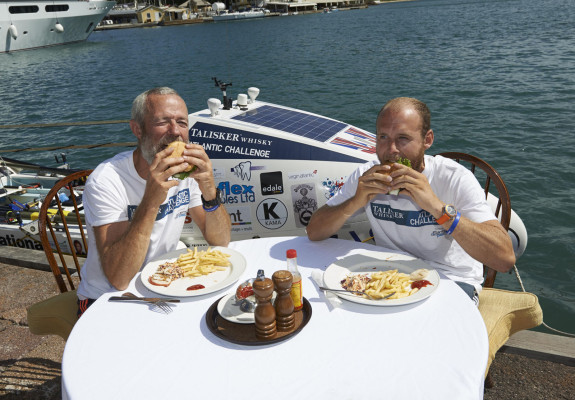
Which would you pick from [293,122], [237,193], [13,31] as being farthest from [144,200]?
[13,31]

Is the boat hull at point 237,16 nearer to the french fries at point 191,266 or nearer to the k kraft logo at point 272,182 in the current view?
the k kraft logo at point 272,182

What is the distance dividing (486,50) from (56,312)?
99.9ft


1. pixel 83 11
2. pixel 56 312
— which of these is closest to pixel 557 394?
pixel 56 312

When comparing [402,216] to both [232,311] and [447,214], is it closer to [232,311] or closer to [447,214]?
[447,214]

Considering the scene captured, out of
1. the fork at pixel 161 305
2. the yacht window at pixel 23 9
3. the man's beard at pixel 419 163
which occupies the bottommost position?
the fork at pixel 161 305

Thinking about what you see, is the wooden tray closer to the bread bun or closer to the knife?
the knife

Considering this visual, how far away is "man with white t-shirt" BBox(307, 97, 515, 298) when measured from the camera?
250 centimetres

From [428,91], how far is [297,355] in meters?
19.8

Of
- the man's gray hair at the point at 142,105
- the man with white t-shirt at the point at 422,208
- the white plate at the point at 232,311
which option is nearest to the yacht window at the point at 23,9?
the man's gray hair at the point at 142,105

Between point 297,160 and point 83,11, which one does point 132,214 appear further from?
point 83,11

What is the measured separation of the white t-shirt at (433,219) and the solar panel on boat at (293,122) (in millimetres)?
1956

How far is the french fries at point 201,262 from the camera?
2412 mm

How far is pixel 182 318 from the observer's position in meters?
2.08

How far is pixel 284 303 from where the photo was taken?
1889 millimetres
